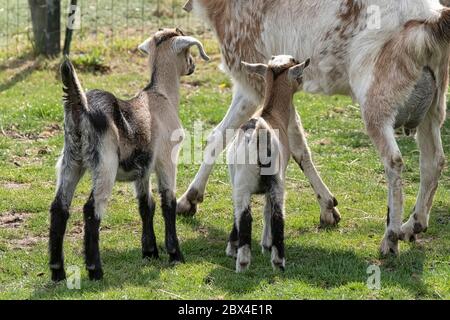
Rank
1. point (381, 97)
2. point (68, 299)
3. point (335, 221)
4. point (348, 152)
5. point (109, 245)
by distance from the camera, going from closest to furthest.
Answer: point (68, 299), point (381, 97), point (109, 245), point (335, 221), point (348, 152)

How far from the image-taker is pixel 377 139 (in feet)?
23.8

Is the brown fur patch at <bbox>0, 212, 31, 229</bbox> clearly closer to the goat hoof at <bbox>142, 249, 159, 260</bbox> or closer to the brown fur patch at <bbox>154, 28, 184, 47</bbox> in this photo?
the goat hoof at <bbox>142, 249, 159, 260</bbox>

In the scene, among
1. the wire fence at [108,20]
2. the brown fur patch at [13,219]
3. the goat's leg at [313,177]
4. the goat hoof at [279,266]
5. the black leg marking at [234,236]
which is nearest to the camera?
the goat hoof at [279,266]

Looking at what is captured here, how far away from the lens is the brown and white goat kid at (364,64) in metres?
7.21

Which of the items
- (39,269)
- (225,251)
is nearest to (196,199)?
(225,251)

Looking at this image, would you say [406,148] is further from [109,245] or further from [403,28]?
[109,245]

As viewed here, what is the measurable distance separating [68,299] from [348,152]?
198 inches

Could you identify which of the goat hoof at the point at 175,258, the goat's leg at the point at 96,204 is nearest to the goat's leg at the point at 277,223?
the goat hoof at the point at 175,258

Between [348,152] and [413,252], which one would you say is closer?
[413,252]

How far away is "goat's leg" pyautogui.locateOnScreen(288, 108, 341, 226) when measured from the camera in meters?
8.29

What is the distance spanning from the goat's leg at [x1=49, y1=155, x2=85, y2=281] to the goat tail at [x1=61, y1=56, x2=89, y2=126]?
0.32 meters

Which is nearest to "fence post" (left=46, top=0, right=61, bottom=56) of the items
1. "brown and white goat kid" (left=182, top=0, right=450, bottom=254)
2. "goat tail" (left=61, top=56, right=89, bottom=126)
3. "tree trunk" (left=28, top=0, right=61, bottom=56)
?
"tree trunk" (left=28, top=0, right=61, bottom=56)

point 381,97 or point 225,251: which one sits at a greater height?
point 381,97

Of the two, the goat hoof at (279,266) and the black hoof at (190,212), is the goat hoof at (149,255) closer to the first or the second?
the goat hoof at (279,266)
